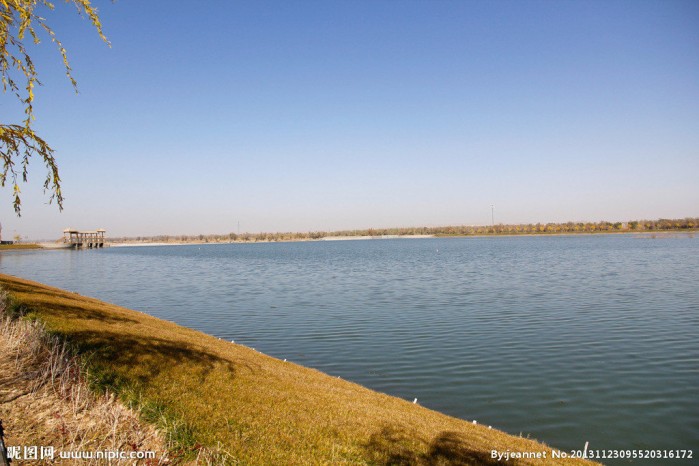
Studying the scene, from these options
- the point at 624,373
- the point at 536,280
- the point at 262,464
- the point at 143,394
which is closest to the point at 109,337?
the point at 143,394

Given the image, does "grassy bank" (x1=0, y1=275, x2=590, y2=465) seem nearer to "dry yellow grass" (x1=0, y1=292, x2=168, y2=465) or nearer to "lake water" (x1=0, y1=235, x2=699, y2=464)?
"dry yellow grass" (x1=0, y1=292, x2=168, y2=465)

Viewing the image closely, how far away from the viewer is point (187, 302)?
34.8 m

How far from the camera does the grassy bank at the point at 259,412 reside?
286 inches

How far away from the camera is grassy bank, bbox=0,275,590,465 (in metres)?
7.27

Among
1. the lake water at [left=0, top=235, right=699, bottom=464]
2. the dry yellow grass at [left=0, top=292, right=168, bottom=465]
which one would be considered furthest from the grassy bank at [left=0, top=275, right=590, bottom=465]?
the lake water at [left=0, top=235, right=699, bottom=464]

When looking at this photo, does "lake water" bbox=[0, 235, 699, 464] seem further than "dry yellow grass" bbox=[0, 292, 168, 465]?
Yes

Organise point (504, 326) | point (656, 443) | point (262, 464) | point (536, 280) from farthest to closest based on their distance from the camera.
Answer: point (536, 280), point (504, 326), point (656, 443), point (262, 464)

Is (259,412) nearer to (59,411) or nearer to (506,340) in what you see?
(59,411)

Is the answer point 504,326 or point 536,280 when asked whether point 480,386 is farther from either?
point 536,280

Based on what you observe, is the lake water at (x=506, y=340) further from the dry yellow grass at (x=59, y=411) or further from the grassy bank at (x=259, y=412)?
the dry yellow grass at (x=59, y=411)

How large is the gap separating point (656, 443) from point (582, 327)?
1287 cm

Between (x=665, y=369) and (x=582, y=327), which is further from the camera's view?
(x=582, y=327)

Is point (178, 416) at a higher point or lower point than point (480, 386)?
higher

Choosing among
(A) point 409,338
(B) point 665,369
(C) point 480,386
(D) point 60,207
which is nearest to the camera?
(D) point 60,207
